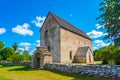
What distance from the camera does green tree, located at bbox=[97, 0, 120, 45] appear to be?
20031 mm

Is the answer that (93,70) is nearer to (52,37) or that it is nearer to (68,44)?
(52,37)

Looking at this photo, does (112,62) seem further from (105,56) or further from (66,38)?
(66,38)

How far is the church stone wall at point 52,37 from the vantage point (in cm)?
3488

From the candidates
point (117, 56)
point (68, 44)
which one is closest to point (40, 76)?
point (117, 56)

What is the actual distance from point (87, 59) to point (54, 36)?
9.65 meters

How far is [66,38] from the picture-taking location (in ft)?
120

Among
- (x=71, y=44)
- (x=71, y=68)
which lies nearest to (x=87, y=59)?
(x=71, y=44)

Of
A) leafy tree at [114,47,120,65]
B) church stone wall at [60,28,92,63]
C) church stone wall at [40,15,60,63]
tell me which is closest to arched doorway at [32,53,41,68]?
church stone wall at [40,15,60,63]

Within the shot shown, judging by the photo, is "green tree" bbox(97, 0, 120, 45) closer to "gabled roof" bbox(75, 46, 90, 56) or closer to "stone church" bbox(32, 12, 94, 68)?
"stone church" bbox(32, 12, 94, 68)

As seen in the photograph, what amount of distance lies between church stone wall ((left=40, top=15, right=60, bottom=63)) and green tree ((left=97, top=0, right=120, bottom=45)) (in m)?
14.9

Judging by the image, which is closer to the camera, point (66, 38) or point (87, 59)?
point (66, 38)

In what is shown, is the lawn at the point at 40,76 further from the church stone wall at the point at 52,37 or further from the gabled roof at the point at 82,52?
the gabled roof at the point at 82,52

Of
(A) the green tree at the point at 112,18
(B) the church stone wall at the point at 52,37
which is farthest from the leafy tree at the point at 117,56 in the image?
(B) the church stone wall at the point at 52,37

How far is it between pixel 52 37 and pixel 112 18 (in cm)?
1783
